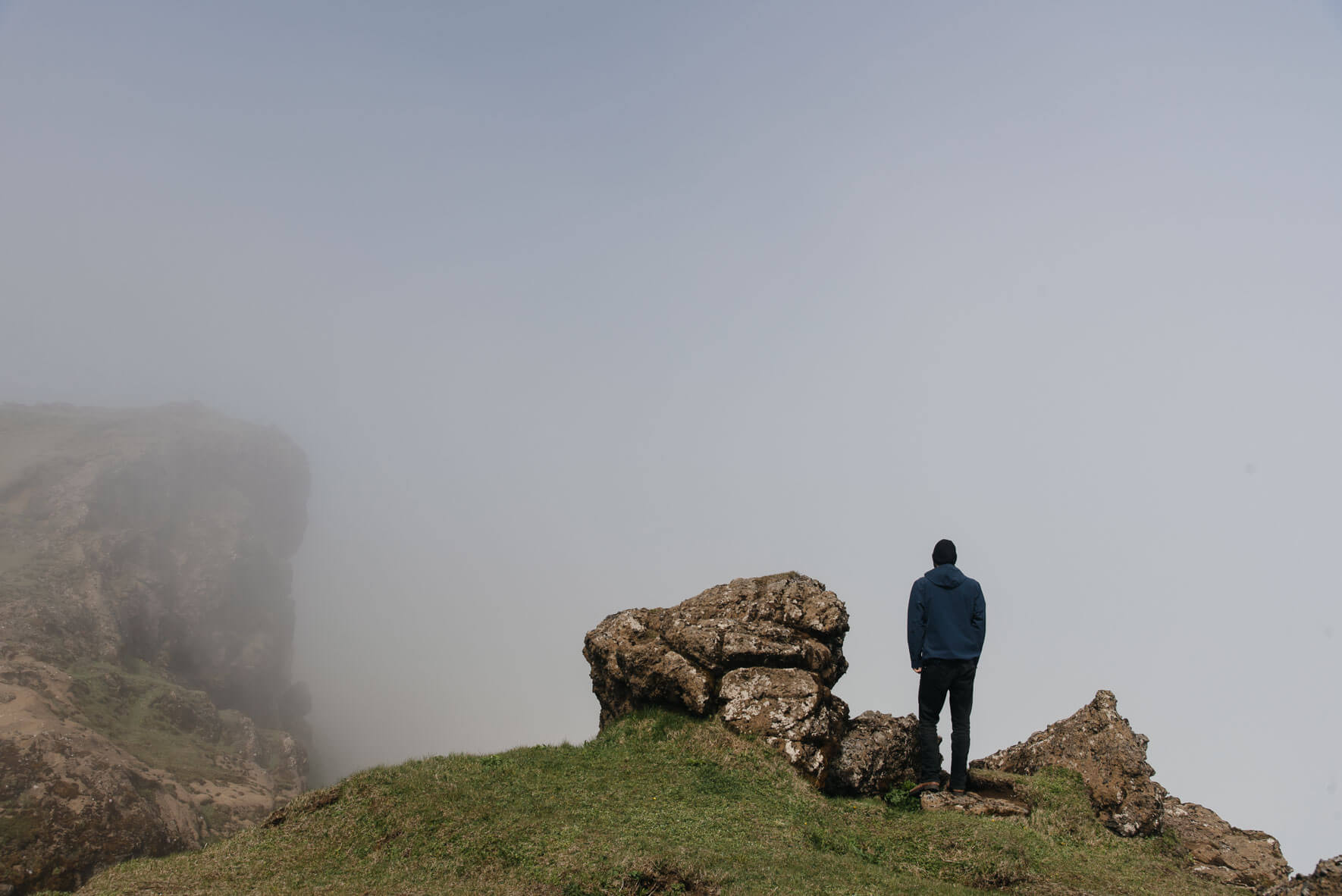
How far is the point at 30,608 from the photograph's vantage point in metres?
68.9

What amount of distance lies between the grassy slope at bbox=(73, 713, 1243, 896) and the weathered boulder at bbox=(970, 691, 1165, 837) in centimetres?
48

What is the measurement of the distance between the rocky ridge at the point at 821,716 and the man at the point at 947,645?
4.98ft

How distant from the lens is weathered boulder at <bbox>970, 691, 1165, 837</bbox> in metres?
17.0

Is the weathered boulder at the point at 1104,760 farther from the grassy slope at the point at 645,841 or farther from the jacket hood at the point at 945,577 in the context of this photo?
the jacket hood at the point at 945,577

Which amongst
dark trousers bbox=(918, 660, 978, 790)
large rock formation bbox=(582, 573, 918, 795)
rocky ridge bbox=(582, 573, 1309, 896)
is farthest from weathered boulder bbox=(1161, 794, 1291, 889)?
large rock formation bbox=(582, 573, 918, 795)

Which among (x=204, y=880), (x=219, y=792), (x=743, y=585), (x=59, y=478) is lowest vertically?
(x=219, y=792)

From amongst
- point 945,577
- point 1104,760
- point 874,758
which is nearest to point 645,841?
point 874,758

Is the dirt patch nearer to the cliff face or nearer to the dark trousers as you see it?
the dark trousers

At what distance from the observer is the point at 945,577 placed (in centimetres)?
1703

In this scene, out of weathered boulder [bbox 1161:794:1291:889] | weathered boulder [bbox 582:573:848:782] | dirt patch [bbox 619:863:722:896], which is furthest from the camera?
weathered boulder [bbox 582:573:848:782]

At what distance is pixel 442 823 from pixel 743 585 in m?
11.7

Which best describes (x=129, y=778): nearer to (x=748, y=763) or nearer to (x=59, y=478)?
(x=748, y=763)

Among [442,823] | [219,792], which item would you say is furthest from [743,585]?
[219,792]

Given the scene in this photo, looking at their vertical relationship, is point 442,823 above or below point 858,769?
below
